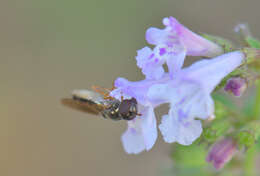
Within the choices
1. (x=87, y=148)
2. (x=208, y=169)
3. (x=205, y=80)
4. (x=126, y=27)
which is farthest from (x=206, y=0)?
(x=205, y=80)

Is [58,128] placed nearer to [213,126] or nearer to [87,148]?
[87,148]

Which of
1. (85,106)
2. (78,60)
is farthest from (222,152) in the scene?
(78,60)

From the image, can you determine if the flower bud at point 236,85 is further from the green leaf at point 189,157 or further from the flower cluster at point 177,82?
the green leaf at point 189,157

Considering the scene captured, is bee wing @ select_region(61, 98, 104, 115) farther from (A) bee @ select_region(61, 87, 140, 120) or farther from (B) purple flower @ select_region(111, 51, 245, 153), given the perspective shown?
(B) purple flower @ select_region(111, 51, 245, 153)

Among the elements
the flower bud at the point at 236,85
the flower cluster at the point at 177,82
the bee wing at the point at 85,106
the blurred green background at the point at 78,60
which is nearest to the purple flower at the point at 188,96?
the flower cluster at the point at 177,82

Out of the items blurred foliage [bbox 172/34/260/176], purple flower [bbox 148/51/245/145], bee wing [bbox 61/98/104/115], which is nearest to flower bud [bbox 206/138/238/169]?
blurred foliage [bbox 172/34/260/176]

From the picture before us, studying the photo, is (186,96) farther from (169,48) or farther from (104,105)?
(104,105)
